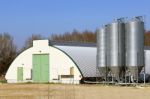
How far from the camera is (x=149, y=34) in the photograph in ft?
425

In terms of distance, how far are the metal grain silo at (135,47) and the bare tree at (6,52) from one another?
41.6 meters

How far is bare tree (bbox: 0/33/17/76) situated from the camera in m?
86.8

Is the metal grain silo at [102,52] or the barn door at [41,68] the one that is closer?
the metal grain silo at [102,52]

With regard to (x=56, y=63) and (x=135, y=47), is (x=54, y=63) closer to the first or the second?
(x=56, y=63)

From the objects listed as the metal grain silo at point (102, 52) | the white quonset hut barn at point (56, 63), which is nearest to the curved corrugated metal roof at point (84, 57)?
the white quonset hut barn at point (56, 63)

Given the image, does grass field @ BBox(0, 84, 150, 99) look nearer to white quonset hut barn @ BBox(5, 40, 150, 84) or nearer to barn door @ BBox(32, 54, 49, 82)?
white quonset hut barn @ BBox(5, 40, 150, 84)

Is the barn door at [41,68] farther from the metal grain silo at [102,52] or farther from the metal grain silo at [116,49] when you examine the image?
the metal grain silo at [116,49]

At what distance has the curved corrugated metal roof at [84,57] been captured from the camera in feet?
190

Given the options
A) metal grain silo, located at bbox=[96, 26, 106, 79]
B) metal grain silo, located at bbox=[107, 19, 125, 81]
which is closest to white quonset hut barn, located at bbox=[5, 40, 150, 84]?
metal grain silo, located at bbox=[96, 26, 106, 79]

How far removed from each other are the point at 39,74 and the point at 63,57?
4432 millimetres

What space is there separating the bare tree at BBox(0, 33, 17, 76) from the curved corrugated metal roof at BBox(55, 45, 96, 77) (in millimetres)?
28324

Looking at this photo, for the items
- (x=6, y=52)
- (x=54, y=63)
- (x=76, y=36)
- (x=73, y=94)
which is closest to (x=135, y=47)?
(x=54, y=63)

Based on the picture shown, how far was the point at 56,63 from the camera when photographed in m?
58.9

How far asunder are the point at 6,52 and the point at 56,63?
1476 inches
